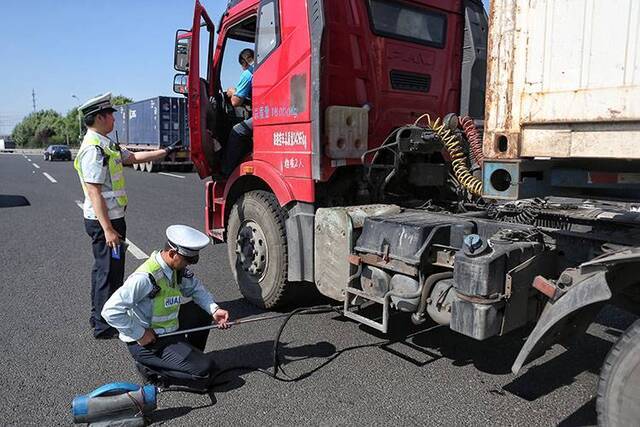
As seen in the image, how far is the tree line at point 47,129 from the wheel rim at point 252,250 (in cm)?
7710

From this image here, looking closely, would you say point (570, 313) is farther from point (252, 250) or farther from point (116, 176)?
point (116, 176)

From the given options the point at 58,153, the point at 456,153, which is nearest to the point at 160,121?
the point at 58,153

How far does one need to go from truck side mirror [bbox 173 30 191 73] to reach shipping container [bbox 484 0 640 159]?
3388mm

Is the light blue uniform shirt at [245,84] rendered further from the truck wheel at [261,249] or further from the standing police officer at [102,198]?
the standing police officer at [102,198]

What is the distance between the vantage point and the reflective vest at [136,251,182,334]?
3.37m

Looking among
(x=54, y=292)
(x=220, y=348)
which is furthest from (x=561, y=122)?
(x=54, y=292)

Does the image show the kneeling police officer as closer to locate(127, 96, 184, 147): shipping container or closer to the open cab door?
the open cab door

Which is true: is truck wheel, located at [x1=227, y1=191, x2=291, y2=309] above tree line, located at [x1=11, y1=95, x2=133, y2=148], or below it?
below

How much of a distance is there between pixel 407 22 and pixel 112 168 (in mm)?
2825

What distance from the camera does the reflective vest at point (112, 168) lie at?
13.6ft

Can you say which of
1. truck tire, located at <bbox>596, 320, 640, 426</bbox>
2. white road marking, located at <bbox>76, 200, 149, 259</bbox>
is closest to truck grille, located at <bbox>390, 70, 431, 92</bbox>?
truck tire, located at <bbox>596, 320, 640, 426</bbox>

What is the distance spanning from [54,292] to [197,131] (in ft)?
7.31

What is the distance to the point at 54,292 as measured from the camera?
5.39 m

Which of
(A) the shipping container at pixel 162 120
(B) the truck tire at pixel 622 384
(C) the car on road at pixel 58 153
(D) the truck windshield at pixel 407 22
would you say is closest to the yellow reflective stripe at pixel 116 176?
(D) the truck windshield at pixel 407 22
